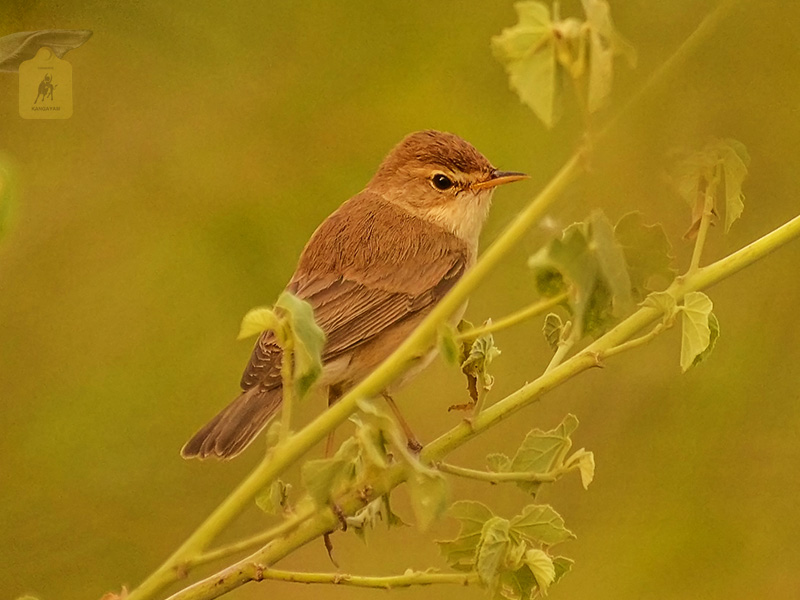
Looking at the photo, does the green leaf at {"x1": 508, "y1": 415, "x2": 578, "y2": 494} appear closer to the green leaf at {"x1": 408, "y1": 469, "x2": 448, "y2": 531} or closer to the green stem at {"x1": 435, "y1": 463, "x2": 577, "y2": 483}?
the green stem at {"x1": 435, "y1": 463, "x2": 577, "y2": 483}

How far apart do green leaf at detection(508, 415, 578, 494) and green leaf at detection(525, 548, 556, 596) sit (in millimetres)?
53

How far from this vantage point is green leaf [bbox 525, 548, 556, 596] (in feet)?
2.39

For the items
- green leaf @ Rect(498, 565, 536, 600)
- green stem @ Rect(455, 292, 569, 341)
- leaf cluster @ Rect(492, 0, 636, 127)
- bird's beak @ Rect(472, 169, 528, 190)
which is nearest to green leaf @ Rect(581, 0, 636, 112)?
leaf cluster @ Rect(492, 0, 636, 127)

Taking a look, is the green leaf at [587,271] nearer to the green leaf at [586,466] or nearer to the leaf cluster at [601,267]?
the leaf cluster at [601,267]

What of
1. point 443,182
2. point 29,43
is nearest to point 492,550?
point 29,43

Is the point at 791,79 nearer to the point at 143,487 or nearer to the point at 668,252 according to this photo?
the point at 143,487

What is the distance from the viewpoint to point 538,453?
0.79 meters

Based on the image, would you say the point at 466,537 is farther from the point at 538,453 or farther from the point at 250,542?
the point at 250,542

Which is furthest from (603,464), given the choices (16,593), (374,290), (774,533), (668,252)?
(668,252)

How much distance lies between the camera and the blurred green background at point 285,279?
2096 millimetres

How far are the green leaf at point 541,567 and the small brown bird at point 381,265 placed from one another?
43cm

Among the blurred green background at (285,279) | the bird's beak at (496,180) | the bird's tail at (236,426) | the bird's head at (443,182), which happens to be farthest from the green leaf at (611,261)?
the blurred green background at (285,279)

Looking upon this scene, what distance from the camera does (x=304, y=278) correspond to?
1.47 meters

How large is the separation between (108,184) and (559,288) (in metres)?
1.89
